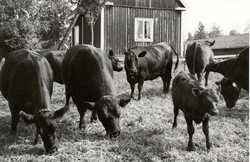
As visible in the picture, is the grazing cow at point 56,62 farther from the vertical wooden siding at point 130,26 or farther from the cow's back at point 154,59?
the vertical wooden siding at point 130,26

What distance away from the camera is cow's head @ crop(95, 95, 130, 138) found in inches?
282

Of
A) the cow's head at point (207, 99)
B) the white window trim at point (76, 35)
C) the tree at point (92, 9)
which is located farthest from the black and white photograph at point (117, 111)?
the white window trim at point (76, 35)

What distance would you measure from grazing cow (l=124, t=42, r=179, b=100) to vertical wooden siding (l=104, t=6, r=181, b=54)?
386 inches

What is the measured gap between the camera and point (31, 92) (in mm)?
7438

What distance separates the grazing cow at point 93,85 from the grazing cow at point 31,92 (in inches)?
26.1

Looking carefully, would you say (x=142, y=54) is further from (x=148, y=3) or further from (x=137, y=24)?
(x=148, y=3)

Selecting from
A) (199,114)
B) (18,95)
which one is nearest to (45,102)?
(18,95)

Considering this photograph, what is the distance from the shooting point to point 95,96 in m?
7.94

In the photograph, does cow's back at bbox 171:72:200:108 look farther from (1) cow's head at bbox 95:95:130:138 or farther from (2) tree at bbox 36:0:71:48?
(2) tree at bbox 36:0:71:48

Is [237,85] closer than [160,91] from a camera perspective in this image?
Yes

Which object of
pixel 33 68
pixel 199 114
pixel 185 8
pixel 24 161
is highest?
pixel 185 8

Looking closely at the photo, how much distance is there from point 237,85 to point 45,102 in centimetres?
602

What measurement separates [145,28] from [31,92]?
17.9 m

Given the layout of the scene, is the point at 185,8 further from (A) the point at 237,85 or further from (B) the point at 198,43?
(A) the point at 237,85
